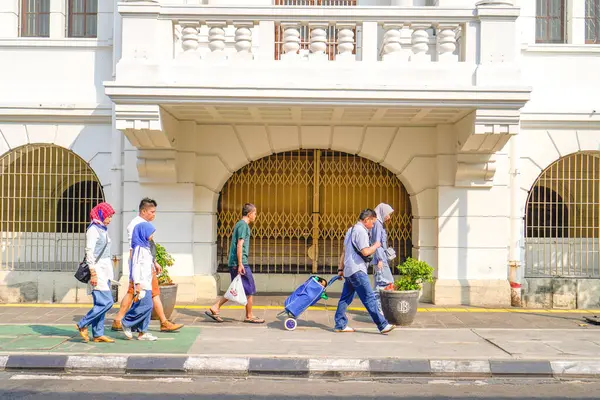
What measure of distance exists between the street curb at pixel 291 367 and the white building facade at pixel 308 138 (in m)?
3.81

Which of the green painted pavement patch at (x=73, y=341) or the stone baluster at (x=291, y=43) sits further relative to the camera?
the stone baluster at (x=291, y=43)

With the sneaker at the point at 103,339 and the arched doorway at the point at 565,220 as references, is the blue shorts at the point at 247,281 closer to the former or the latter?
the sneaker at the point at 103,339

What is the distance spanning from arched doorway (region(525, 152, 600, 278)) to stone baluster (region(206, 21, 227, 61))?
592cm

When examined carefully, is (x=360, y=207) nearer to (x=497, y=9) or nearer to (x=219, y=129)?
(x=219, y=129)

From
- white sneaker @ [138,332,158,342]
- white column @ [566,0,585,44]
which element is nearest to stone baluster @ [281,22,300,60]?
white sneaker @ [138,332,158,342]

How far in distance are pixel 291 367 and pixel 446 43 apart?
559 cm

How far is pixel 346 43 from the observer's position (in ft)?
32.2

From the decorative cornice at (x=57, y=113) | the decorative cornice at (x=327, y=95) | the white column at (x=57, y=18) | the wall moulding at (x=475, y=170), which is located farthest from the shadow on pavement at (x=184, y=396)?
the white column at (x=57, y=18)

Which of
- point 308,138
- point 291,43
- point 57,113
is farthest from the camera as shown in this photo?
point 308,138

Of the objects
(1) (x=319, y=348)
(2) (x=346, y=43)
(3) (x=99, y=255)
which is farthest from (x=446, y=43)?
(3) (x=99, y=255)

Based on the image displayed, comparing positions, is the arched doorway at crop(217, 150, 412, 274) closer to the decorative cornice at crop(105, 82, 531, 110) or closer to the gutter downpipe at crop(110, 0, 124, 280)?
the gutter downpipe at crop(110, 0, 124, 280)

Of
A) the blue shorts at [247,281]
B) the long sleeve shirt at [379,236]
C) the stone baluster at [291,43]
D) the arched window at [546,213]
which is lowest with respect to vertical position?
the blue shorts at [247,281]

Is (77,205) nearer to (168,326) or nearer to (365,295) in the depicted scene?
(168,326)

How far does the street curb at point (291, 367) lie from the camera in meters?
7.13
